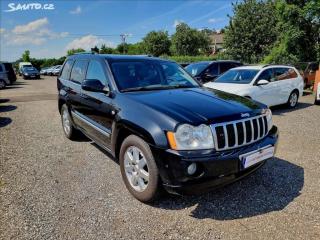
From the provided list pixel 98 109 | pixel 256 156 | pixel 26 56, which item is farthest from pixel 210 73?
pixel 26 56

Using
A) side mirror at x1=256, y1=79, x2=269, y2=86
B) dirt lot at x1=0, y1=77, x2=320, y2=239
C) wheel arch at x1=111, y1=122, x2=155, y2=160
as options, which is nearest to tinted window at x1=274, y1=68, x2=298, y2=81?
side mirror at x1=256, y1=79, x2=269, y2=86

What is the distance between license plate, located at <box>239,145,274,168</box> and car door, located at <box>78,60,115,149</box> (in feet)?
5.87

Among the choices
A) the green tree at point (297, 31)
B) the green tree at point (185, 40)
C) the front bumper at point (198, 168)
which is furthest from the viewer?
the green tree at point (185, 40)

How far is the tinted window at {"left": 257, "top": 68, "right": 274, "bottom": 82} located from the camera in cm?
909

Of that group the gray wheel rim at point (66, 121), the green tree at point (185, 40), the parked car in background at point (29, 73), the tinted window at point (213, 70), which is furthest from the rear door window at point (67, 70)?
the green tree at point (185, 40)

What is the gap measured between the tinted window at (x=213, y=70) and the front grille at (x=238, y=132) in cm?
825

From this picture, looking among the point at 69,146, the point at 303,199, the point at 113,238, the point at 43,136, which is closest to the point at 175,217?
the point at 113,238

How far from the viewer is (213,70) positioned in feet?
39.1

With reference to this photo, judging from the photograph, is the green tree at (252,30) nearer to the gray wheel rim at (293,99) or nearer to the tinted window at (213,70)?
the tinted window at (213,70)

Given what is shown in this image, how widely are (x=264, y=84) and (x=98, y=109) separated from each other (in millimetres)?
5801

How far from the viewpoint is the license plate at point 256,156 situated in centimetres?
333

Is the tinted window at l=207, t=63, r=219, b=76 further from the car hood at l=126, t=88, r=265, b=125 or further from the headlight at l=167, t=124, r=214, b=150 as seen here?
the headlight at l=167, t=124, r=214, b=150

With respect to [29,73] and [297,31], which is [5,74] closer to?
[29,73]

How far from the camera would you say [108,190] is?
410cm
